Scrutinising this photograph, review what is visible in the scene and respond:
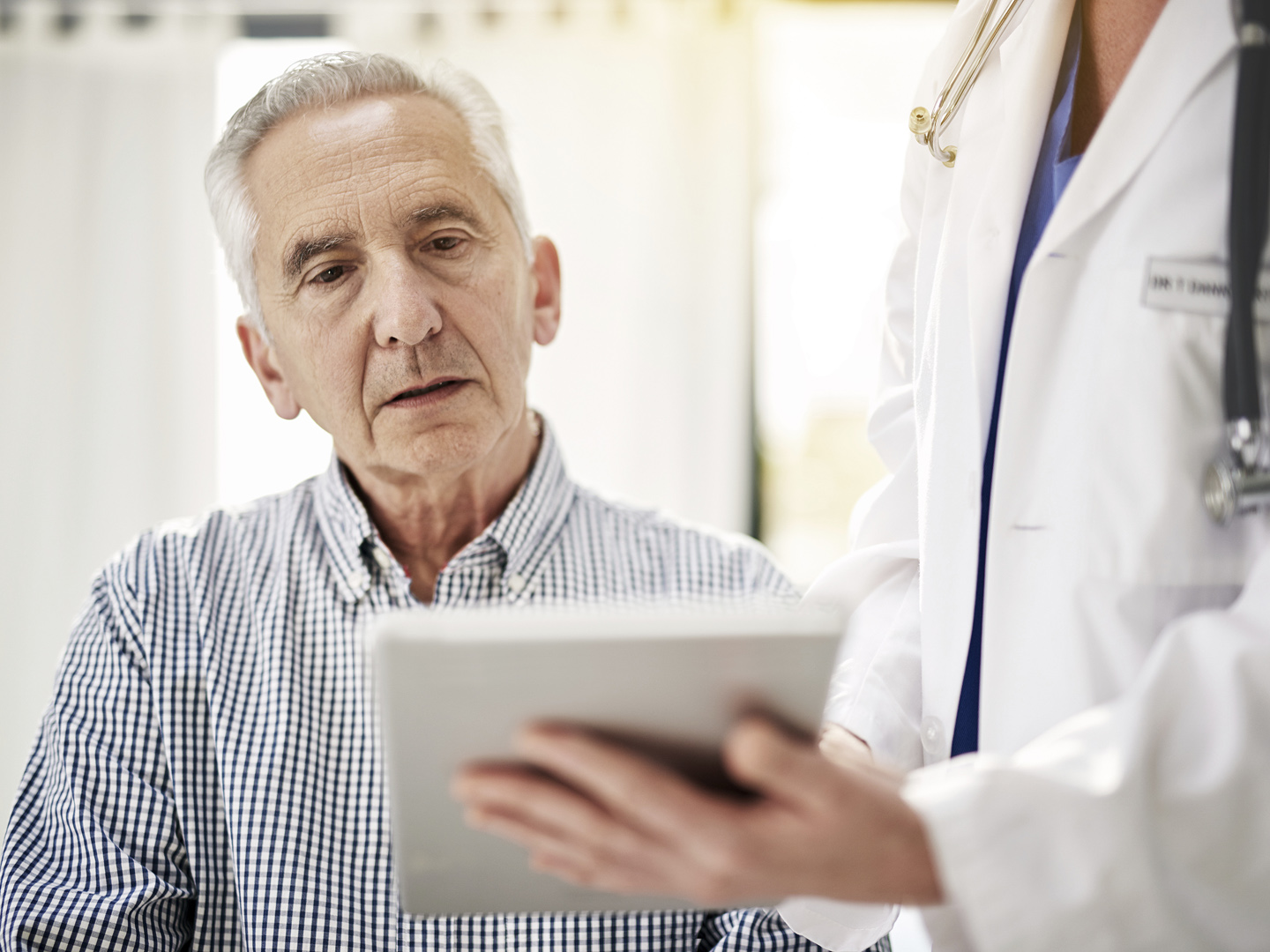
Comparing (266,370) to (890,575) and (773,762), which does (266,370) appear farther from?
(773,762)

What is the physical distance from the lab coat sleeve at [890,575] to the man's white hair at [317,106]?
1.74 feet

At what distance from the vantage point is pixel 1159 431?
2.33ft

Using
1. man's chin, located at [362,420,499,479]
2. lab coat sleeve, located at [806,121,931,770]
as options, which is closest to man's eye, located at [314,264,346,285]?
man's chin, located at [362,420,499,479]

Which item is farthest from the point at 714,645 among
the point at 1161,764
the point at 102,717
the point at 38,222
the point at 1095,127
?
the point at 38,222

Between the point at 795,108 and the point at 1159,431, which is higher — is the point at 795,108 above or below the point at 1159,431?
above

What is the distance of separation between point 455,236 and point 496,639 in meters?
0.81

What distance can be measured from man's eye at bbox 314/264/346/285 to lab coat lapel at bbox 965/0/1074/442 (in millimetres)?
762

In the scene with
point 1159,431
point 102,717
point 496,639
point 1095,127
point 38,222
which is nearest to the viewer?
point 496,639

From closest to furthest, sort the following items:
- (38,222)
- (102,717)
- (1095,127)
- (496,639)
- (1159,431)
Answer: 1. (496,639)
2. (1159,431)
3. (1095,127)
4. (102,717)
5. (38,222)

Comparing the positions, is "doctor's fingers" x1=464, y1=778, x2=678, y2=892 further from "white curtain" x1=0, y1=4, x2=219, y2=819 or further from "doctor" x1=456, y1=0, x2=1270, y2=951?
"white curtain" x1=0, y1=4, x2=219, y2=819

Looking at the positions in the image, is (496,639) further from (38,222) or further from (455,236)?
(38,222)

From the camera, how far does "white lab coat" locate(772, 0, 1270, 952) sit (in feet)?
1.97

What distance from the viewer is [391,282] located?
46.4 inches

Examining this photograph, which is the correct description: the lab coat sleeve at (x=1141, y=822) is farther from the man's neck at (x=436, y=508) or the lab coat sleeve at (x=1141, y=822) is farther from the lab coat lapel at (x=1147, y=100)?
the man's neck at (x=436, y=508)
